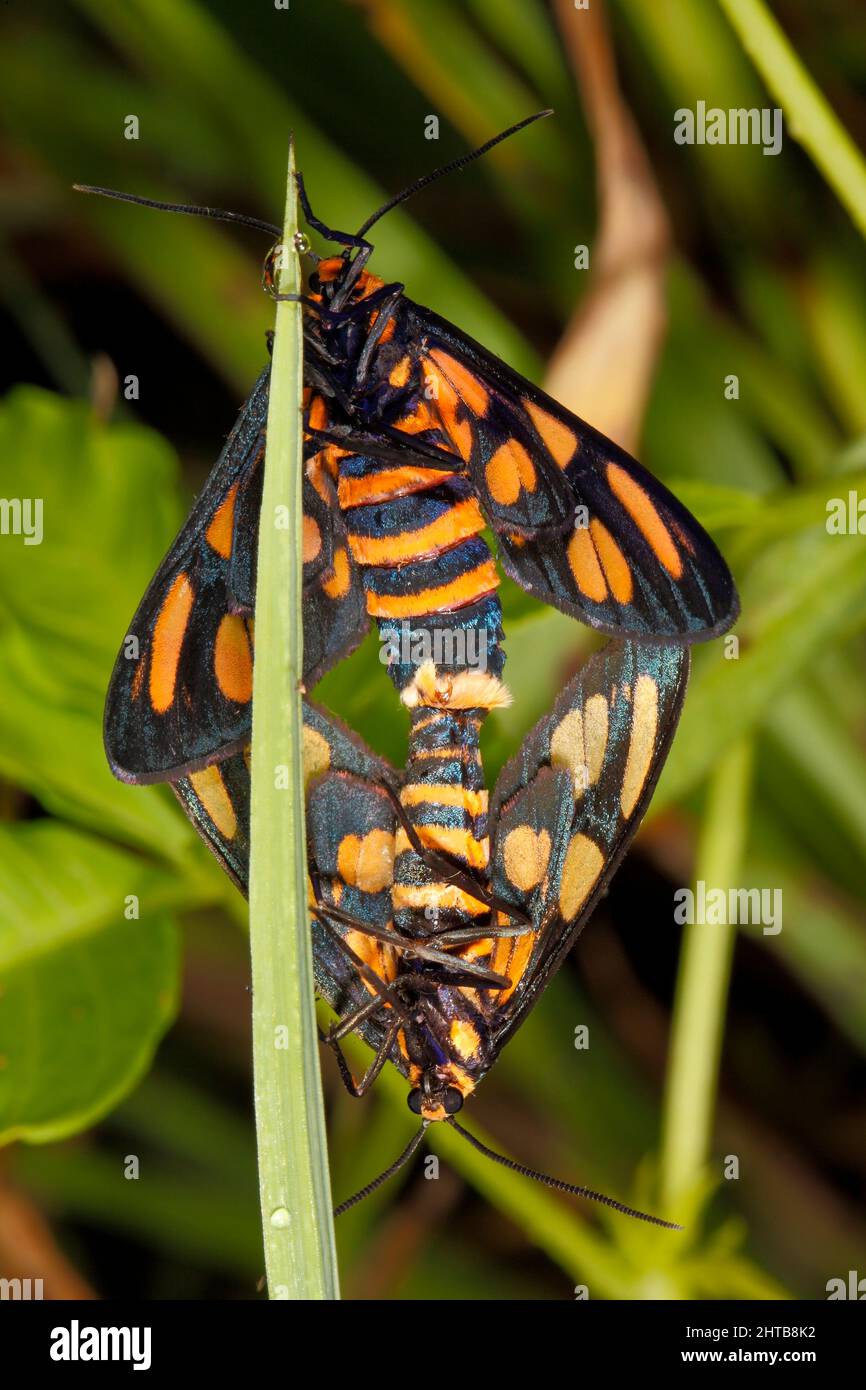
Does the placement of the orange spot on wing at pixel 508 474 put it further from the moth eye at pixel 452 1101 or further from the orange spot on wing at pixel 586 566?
the moth eye at pixel 452 1101

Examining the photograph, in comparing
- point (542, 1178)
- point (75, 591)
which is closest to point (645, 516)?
point (542, 1178)

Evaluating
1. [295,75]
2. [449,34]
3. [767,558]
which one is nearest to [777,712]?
[767,558]

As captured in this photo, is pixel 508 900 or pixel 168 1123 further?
pixel 168 1123

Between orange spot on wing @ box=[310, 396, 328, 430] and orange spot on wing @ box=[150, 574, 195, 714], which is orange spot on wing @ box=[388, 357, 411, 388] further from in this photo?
orange spot on wing @ box=[150, 574, 195, 714]

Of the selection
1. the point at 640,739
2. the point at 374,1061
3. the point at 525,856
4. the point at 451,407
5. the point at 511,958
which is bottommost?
the point at 374,1061

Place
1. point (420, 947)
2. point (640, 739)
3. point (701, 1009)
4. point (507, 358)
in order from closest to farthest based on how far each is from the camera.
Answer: point (420, 947) → point (640, 739) → point (701, 1009) → point (507, 358)

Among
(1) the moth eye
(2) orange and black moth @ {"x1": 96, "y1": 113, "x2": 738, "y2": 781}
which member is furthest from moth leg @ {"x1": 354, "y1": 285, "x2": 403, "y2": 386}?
(1) the moth eye

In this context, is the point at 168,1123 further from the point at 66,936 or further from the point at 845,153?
the point at 845,153

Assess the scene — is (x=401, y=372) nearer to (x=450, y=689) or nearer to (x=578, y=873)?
(x=450, y=689)
